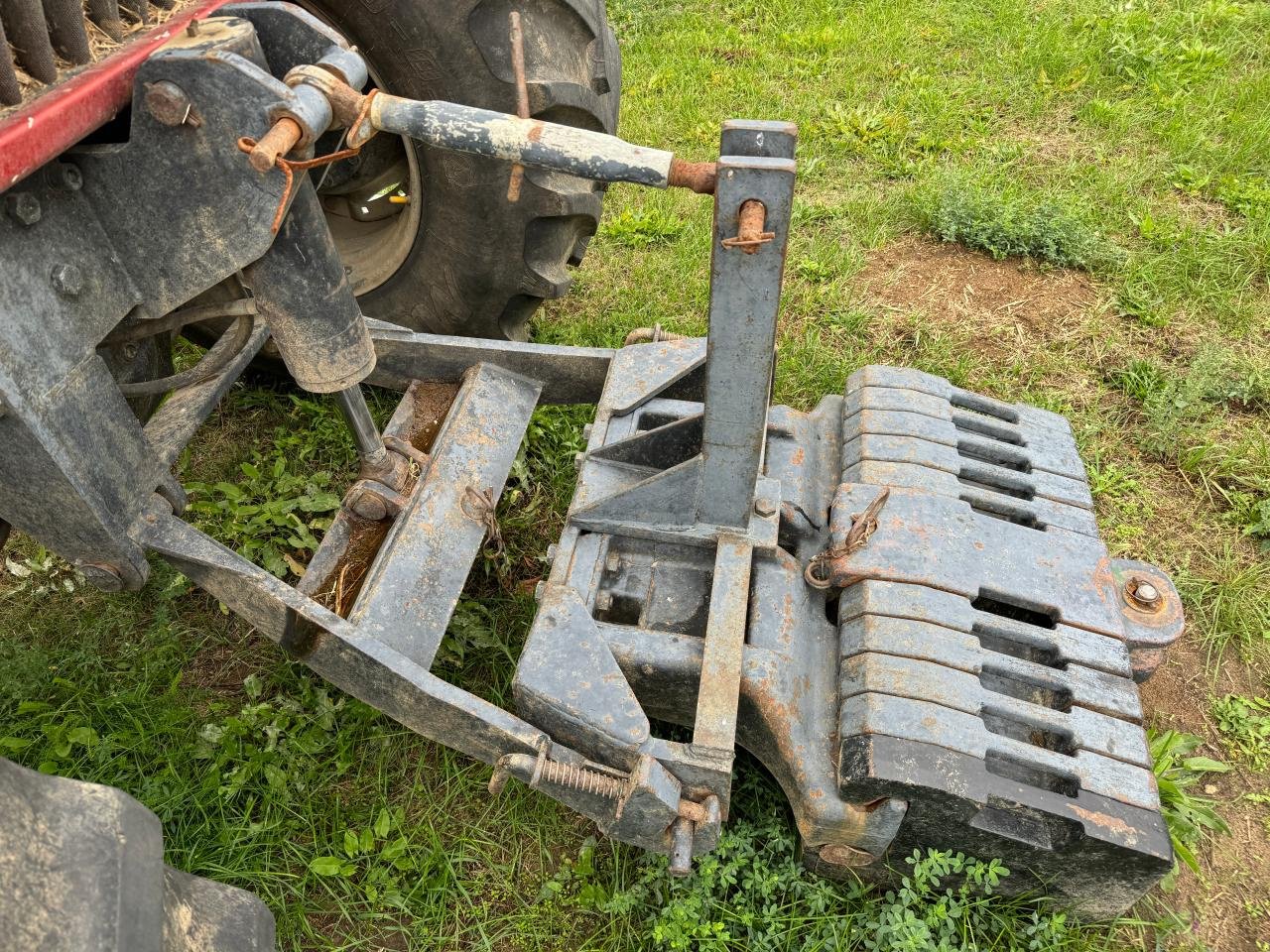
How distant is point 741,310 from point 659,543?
2.14 feet

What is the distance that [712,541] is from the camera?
199 cm

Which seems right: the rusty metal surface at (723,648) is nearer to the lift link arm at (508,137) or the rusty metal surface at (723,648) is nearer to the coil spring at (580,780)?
the coil spring at (580,780)

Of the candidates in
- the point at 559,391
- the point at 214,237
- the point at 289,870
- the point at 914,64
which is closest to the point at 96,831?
the point at 214,237

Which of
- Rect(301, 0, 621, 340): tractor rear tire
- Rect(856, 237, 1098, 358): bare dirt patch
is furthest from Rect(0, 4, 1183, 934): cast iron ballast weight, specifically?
Rect(856, 237, 1098, 358): bare dirt patch

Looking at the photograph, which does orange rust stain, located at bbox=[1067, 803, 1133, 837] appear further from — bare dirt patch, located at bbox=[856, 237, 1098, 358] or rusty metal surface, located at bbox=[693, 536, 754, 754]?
bare dirt patch, located at bbox=[856, 237, 1098, 358]

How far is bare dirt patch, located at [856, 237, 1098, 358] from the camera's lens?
→ 347cm

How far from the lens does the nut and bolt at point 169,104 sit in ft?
4.62

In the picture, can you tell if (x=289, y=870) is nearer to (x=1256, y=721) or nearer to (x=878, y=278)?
(x=1256, y=721)

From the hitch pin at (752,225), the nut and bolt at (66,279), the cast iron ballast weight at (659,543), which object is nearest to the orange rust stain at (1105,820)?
the cast iron ballast weight at (659,543)

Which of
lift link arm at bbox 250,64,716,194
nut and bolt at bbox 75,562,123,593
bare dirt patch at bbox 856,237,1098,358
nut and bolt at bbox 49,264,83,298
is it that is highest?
lift link arm at bbox 250,64,716,194

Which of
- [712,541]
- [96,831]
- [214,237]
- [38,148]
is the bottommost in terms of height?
[712,541]

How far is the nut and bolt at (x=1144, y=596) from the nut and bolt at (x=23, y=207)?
88.5 inches

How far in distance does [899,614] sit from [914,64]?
390cm

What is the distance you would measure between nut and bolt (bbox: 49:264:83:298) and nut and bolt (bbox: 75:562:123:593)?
0.55 metres
